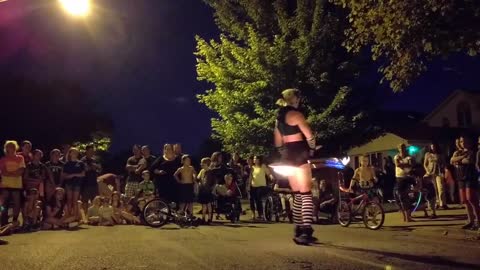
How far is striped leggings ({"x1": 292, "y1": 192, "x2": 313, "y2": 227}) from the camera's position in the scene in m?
7.91

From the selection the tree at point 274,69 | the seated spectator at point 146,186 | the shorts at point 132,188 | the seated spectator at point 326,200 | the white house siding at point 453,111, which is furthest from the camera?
the white house siding at point 453,111

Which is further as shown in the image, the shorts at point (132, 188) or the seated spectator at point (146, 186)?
the shorts at point (132, 188)

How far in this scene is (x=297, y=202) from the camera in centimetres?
812

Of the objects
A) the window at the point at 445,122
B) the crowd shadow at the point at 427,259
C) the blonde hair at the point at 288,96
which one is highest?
the window at the point at 445,122

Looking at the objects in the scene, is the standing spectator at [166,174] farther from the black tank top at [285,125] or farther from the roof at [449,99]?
the roof at [449,99]

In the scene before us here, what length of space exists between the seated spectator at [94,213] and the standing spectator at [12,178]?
197 centimetres

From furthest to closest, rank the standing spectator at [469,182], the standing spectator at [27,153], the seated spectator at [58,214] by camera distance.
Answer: the standing spectator at [27,153] → the seated spectator at [58,214] → the standing spectator at [469,182]

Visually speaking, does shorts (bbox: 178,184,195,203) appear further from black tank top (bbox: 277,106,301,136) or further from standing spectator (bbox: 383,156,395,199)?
black tank top (bbox: 277,106,301,136)

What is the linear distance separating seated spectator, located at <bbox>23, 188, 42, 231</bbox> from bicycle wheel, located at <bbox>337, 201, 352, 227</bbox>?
6.62 metres

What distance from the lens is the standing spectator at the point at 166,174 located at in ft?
45.7

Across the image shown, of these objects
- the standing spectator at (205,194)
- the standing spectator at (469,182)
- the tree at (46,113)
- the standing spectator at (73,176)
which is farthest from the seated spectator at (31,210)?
the tree at (46,113)

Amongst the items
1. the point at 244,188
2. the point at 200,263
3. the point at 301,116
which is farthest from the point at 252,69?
the point at 200,263

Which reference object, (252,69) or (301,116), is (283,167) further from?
(252,69)

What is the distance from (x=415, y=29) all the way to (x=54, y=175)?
890cm
